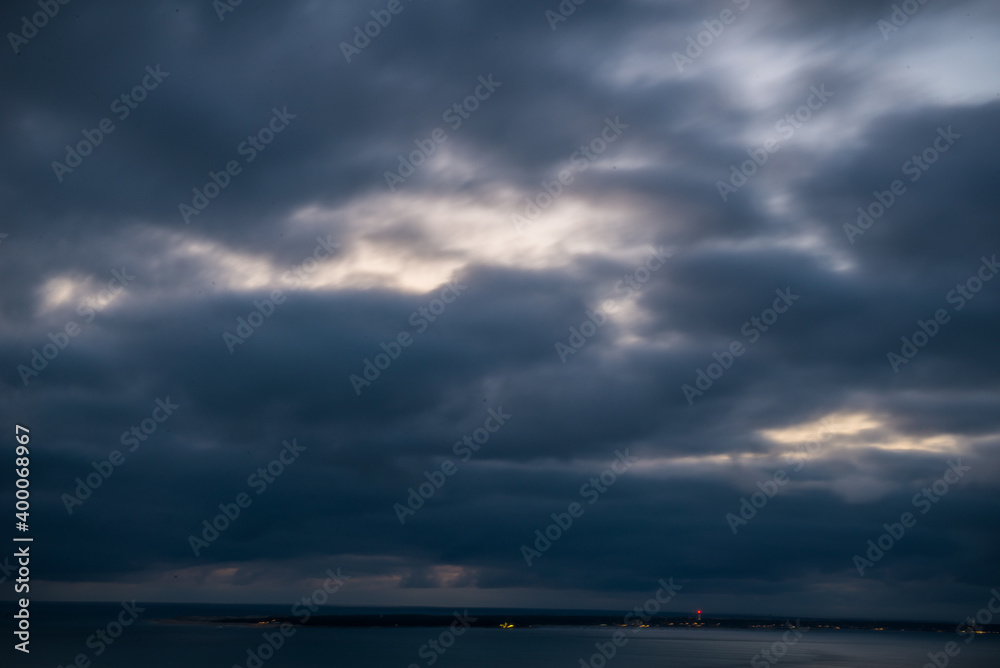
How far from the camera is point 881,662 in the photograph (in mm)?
142250

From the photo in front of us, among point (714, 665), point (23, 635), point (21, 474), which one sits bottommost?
point (21, 474)

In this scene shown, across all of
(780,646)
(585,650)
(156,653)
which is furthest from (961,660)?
(156,653)

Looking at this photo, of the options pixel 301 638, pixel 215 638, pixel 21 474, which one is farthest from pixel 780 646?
pixel 21 474

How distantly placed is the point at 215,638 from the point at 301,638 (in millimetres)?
19111

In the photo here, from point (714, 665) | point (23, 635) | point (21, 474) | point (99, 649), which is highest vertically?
point (23, 635)

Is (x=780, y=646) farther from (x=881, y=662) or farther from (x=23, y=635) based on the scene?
(x=23, y=635)

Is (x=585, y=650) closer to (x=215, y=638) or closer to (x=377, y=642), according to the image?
(x=377, y=642)

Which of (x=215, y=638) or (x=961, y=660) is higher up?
(x=215, y=638)

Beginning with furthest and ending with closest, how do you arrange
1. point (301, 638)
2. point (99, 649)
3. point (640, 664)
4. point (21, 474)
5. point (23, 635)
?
point (301, 638), point (23, 635), point (99, 649), point (640, 664), point (21, 474)

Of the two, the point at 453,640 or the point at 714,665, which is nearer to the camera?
the point at 714,665

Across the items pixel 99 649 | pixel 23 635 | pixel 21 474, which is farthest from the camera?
pixel 23 635

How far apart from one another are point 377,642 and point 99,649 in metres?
55.9

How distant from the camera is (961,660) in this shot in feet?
495

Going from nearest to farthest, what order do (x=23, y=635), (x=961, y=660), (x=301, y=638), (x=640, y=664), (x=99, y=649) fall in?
(x=640, y=664) < (x=99, y=649) < (x=961, y=660) < (x=23, y=635) < (x=301, y=638)
